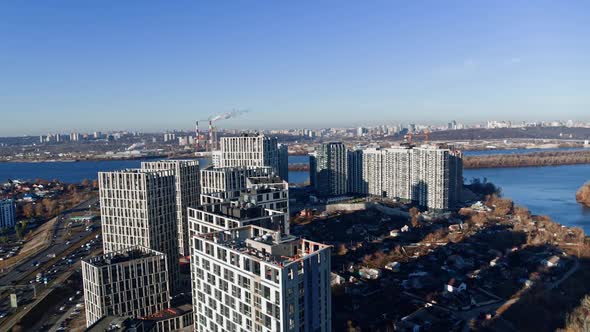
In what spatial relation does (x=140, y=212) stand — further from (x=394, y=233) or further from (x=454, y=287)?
(x=394, y=233)

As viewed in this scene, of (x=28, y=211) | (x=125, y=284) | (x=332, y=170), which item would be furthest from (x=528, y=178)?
(x=28, y=211)

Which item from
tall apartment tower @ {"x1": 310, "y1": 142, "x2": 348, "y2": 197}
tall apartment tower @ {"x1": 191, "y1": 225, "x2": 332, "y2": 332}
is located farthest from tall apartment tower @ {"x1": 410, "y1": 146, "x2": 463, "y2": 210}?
tall apartment tower @ {"x1": 191, "y1": 225, "x2": 332, "y2": 332}

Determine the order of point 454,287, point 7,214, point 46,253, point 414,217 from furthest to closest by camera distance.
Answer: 1. point 7,214
2. point 414,217
3. point 46,253
4. point 454,287

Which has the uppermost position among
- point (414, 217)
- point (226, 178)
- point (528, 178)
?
point (226, 178)

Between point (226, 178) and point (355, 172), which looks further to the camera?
point (355, 172)

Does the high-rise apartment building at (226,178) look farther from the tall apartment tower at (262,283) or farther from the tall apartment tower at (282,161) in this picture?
the tall apartment tower at (282,161)

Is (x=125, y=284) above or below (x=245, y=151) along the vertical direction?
below
